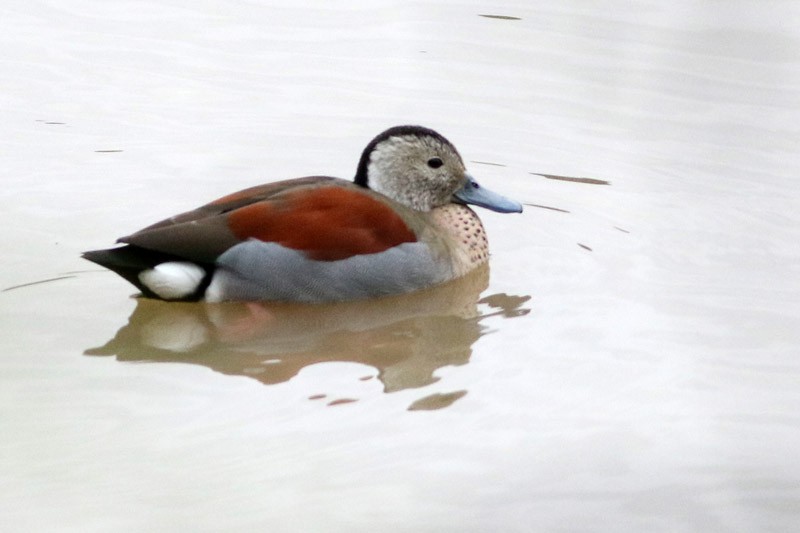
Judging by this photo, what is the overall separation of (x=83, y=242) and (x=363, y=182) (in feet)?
5.28

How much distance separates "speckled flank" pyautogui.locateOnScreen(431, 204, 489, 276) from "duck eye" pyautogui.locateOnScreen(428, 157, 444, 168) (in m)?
0.26

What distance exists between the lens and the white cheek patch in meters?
6.69

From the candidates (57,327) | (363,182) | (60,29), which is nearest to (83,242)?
(57,327)

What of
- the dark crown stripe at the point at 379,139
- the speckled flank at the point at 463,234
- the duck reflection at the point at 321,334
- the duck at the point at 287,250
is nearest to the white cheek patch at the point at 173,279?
the duck at the point at 287,250

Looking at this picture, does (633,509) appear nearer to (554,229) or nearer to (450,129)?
(554,229)

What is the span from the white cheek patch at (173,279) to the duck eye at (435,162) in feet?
5.31

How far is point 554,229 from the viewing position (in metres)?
7.94

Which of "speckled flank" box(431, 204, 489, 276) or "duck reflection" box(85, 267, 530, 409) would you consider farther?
"speckled flank" box(431, 204, 489, 276)

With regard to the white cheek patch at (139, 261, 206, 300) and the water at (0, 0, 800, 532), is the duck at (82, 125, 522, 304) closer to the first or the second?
the white cheek patch at (139, 261, 206, 300)

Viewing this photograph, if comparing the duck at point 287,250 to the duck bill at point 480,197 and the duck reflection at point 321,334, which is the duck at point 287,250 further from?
the duck bill at point 480,197

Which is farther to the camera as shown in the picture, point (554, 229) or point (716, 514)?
point (554, 229)

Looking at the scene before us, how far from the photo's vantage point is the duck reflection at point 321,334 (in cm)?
605

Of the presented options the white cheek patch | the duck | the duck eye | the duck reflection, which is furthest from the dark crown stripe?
the white cheek patch

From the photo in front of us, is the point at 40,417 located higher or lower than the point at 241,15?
lower
